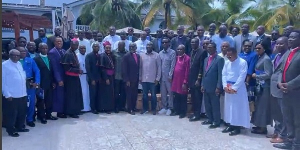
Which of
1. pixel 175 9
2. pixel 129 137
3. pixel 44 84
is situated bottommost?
pixel 129 137

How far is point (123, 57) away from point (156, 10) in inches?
571

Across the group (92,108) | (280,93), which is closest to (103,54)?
(92,108)

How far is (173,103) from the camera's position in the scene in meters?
9.67

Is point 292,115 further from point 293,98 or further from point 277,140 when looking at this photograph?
point 277,140

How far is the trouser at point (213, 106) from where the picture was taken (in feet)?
26.6

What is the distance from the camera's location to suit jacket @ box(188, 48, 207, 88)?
8.69 meters

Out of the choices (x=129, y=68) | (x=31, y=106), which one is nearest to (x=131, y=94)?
(x=129, y=68)

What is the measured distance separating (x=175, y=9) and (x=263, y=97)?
1739 cm

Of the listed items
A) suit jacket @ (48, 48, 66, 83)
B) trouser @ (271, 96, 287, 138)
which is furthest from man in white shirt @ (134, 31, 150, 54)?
trouser @ (271, 96, 287, 138)

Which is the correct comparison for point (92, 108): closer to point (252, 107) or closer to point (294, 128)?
point (252, 107)

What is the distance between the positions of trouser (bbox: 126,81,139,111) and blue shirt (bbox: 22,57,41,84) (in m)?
2.52

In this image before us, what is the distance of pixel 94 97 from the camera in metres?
9.80

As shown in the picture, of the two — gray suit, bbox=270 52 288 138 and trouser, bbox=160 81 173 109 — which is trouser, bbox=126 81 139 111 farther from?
gray suit, bbox=270 52 288 138

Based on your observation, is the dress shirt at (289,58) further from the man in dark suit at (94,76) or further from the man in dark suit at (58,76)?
the man in dark suit at (58,76)
